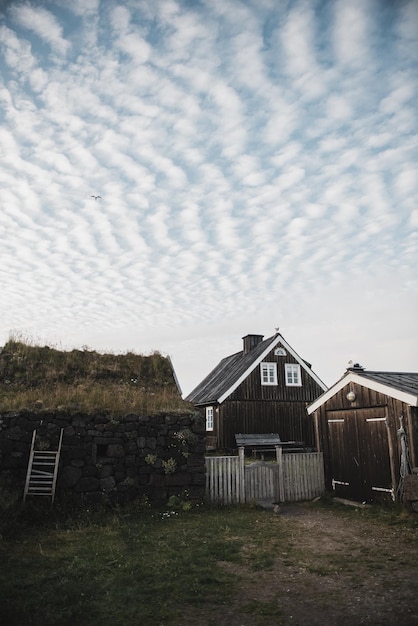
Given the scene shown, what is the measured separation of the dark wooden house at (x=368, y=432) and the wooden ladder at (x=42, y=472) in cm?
840

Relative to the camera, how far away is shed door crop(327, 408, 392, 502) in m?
12.1

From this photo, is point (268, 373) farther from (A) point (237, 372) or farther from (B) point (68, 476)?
(B) point (68, 476)

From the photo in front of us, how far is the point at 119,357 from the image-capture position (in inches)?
701

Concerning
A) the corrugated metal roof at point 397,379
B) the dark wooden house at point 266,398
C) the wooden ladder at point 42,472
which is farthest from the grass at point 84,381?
the dark wooden house at point 266,398

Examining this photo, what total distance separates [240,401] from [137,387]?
940cm

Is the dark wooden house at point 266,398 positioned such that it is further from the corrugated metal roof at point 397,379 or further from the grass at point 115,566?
the grass at point 115,566

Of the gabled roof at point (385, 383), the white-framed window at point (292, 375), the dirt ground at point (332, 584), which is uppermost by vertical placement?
the white-framed window at point (292, 375)

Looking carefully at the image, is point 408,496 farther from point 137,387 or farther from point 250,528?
point 137,387

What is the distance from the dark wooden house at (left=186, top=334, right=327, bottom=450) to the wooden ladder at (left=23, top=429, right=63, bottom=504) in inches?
516

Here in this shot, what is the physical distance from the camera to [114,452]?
11.7 metres

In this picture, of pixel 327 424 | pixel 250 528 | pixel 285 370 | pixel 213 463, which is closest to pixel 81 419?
pixel 213 463

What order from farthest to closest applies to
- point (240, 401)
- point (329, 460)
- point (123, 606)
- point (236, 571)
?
point (240, 401) < point (329, 460) < point (236, 571) < point (123, 606)

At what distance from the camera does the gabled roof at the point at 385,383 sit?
1141 cm

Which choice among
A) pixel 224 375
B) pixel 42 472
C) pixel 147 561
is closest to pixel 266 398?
pixel 224 375
